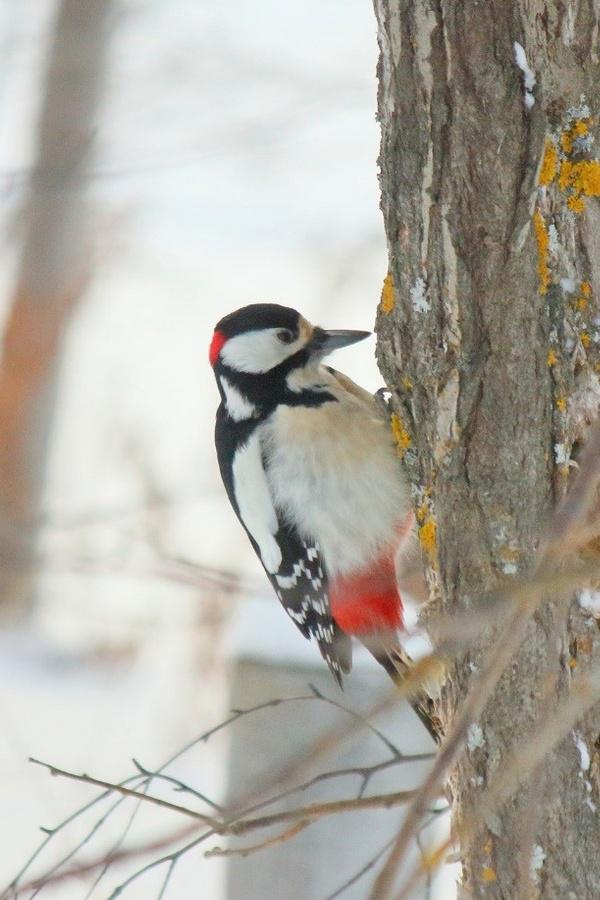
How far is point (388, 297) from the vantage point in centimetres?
211

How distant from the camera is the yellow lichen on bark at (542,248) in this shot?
1854 millimetres

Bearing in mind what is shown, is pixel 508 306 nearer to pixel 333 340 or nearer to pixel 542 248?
pixel 542 248

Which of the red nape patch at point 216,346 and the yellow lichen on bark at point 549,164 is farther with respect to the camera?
the red nape patch at point 216,346

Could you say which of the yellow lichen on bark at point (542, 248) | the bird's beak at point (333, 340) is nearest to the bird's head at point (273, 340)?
the bird's beak at point (333, 340)

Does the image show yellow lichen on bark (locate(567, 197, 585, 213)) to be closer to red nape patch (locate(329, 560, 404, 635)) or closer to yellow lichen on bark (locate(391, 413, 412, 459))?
yellow lichen on bark (locate(391, 413, 412, 459))

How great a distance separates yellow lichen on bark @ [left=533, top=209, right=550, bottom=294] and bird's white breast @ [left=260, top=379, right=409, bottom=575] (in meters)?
0.73

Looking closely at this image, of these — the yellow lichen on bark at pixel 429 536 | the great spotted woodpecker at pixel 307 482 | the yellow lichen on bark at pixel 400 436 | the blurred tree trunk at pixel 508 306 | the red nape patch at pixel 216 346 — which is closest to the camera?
the blurred tree trunk at pixel 508 306

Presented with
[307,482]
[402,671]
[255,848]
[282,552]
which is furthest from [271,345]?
[255,848]

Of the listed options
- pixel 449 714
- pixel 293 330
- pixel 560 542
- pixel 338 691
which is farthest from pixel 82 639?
pixel 560 542

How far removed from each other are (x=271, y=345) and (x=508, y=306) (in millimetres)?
1108

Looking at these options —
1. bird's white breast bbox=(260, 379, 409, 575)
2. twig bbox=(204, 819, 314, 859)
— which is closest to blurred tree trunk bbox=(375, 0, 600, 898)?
twig bbox=(204, 819, 314, 859)

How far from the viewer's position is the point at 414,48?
1891 millimetres

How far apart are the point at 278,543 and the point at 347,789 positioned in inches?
25.3

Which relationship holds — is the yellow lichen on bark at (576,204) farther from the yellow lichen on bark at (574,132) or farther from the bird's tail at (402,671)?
the bird's tail at (402,671)
